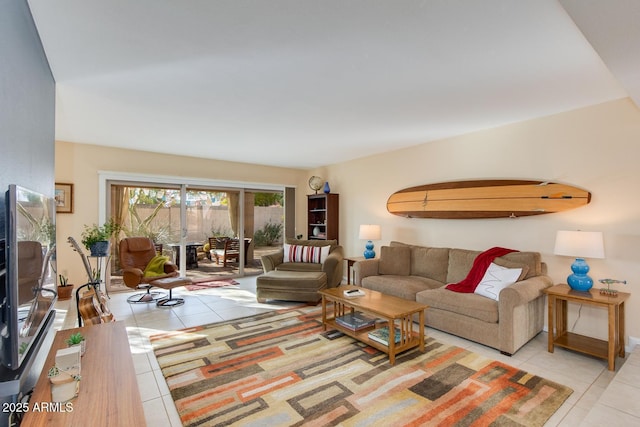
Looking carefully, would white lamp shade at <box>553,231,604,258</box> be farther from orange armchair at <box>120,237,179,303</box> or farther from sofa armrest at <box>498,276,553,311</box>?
orange armchair at <box>120,237,179,303</box>

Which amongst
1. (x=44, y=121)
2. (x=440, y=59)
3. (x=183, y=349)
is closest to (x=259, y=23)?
(x=440, y=59)

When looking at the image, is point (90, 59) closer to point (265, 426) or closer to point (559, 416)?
point (265, 426)

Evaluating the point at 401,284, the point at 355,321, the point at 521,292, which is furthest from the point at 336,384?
the point at 521,292

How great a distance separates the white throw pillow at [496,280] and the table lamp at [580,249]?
0.43m

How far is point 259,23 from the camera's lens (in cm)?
177

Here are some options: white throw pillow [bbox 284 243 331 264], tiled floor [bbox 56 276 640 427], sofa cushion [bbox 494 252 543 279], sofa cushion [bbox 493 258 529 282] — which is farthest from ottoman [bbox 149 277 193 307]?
sofa cushion [bbox 494 252 543 279]

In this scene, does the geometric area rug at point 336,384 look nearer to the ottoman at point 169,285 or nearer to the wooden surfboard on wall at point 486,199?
the ottoman at point 169,285

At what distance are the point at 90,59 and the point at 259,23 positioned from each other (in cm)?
134

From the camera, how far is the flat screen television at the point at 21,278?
3.56 feet

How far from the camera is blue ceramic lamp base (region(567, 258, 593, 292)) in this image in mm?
2791

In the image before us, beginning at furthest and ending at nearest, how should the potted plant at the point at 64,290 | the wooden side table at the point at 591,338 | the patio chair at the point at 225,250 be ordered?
the patio chair at the point at 225,250 < the potted plant at the point at 64,290 < the wooden side table at the point at 591,338

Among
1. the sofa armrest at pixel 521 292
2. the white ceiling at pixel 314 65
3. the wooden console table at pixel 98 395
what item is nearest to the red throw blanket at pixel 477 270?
the sofa armrest at pixel 521 292

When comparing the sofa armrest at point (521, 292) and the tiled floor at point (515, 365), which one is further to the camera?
the sofa armrest at point (521, 292)

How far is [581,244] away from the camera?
275 cm
